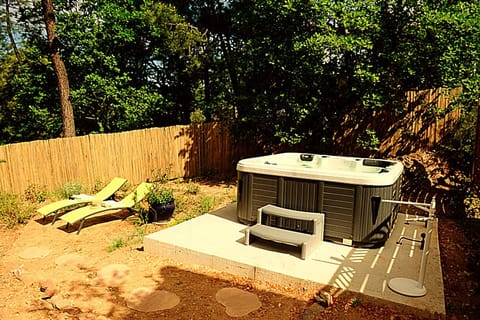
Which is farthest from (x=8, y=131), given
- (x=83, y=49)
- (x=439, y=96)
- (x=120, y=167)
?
(x=439, y=96)

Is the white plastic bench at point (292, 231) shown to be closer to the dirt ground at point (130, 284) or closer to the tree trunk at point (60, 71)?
the dirt ground at point (130, 284)

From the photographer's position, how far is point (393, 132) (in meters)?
8.12

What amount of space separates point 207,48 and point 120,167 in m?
4.87

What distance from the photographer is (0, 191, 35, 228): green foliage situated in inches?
225

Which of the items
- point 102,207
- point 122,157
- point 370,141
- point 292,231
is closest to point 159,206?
point 102,207

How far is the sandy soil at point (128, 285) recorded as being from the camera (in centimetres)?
314

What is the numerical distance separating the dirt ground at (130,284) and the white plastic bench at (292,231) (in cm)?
61

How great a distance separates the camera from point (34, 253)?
4633 millimetres

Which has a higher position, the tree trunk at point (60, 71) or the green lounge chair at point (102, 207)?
the tree trunk at point (60, 71)

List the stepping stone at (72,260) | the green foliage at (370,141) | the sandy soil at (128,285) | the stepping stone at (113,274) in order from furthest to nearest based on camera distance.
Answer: the green foliage at (370,141) → the stepping stone at (72,260) → the stepping stone at (113,274) → the sandy soil at (128,285)

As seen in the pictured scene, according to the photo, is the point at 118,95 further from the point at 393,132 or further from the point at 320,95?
the point at 393,132

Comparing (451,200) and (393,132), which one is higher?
(393,132)

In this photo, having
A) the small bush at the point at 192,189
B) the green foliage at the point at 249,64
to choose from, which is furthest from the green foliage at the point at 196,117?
the small bush at the point at 192,189

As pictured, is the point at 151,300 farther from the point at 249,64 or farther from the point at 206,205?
the point at 249,64
